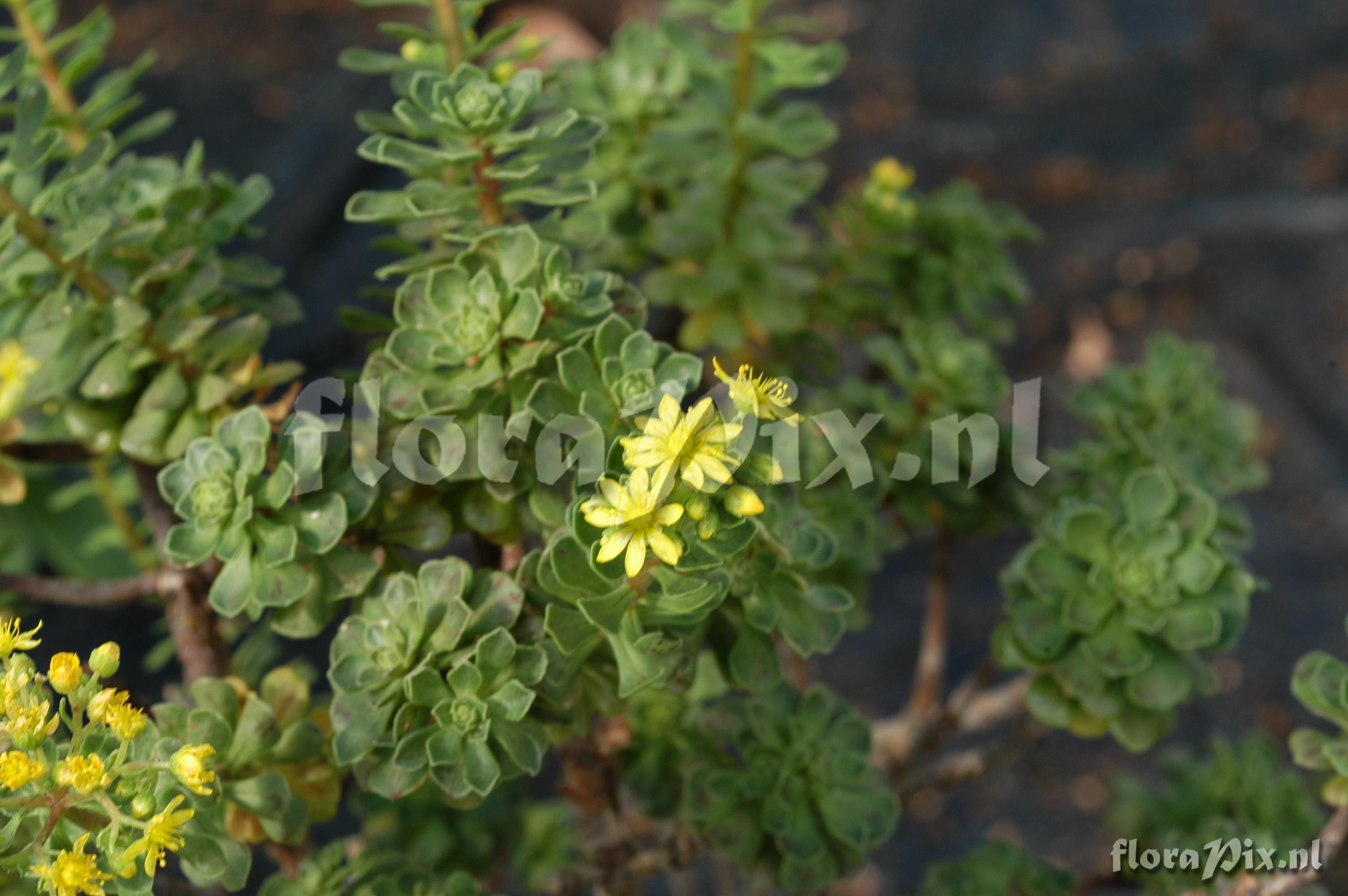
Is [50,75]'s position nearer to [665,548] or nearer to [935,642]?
[665,548]

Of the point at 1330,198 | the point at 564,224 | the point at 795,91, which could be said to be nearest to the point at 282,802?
the point at 564,224

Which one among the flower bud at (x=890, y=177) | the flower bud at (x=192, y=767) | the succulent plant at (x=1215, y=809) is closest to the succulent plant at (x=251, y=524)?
the flower bud at (x=192, y=767)

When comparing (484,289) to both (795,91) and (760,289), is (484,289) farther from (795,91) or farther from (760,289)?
(795,91)

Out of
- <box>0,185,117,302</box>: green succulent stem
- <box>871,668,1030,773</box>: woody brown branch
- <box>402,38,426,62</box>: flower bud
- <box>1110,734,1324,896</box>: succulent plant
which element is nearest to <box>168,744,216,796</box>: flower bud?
<box>0,185,117,302</box>: green succulent stem

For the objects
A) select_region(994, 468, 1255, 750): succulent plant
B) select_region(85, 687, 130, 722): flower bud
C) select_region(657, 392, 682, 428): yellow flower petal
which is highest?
select_region(657, 392, 682, 428): yellow flower petal

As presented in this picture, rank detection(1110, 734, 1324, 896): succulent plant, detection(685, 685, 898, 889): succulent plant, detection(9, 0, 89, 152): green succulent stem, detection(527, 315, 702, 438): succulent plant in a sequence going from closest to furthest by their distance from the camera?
detection(527, 315, 702, 438): succulent plant, detection(685, 685, 898, 889): succulent plant, detection(9, 0, 89, 152): green succulent stem, detection(1110, 734, 1324, 896): succulent plant

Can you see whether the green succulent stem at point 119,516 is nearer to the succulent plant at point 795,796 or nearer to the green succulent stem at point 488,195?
the green succulent stem at point 488,195

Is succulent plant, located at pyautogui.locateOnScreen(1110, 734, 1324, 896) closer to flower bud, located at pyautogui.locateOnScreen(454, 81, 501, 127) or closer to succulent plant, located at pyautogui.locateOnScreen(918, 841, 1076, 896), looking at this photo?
succulent plant, located at pyautogui.locateOnScreen(918, 841, 1076, 896)
